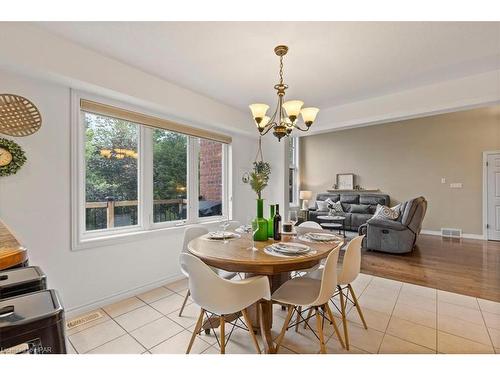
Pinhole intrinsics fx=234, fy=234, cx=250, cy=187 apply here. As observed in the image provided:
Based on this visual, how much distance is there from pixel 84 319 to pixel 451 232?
7.32 m

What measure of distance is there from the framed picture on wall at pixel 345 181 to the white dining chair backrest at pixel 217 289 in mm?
6478

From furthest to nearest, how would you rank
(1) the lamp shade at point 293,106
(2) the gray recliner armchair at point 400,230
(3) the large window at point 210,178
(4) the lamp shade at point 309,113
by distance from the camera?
(2) the gray recliner armchair at point 400,230 < (3) the large window at point 210,178 < (4) the lamp shade at point 309,113 < (1) the lamp shade at point 293,106

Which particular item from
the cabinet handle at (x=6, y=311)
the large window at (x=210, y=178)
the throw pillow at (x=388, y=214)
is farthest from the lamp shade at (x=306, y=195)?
the cabinet handle at (x=6, y=311)

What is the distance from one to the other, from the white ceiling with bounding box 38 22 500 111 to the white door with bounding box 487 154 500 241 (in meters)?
4.09

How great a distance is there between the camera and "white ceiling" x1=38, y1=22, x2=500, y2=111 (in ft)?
5.84

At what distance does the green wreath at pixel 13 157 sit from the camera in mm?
1835

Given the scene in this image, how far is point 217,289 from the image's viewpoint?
1410mm

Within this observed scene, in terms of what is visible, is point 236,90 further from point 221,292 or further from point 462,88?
point 462,88

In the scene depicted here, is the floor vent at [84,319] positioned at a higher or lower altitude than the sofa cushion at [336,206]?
lower

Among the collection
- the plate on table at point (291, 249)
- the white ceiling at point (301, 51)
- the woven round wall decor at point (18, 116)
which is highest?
the white ceiling at point (301, 51)

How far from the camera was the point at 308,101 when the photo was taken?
3320 mm

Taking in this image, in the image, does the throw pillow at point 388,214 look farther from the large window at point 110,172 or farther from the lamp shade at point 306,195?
the large window at point 110,172
